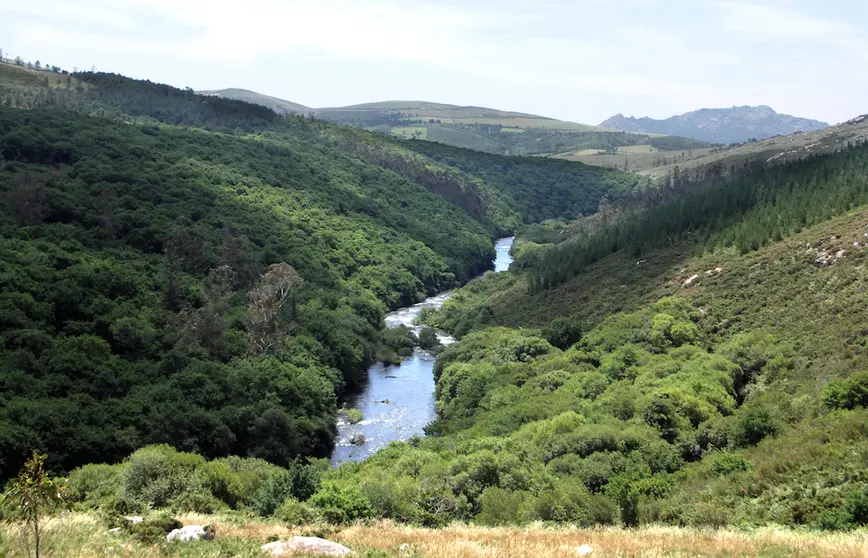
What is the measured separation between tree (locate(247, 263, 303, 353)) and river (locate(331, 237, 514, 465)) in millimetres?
12656

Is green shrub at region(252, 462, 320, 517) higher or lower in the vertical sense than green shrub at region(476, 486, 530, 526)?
lower

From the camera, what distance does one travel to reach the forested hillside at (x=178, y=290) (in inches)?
2307

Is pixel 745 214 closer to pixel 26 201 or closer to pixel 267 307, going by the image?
pixel 267 307

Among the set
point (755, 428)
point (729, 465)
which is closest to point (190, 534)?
point (729, 465)

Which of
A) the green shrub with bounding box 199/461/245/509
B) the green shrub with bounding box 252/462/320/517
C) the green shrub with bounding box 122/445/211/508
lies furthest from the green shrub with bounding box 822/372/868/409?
the green shrub with bounding box 122/445/211/508

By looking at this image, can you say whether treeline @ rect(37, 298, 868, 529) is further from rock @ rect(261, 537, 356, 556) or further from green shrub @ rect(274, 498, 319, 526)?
rock @ rect(261, 537, 356, 556)

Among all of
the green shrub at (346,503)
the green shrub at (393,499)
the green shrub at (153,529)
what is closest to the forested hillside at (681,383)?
the green shrub at (393,499)

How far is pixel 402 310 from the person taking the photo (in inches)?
5148

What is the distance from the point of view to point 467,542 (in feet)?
76.7

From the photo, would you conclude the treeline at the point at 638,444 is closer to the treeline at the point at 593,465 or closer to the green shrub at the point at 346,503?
the treeline at the point at 593,465

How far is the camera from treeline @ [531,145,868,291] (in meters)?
91.0

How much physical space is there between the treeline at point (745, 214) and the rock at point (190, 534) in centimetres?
8122

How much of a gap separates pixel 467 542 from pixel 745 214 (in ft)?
326

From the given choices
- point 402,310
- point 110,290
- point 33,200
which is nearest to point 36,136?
point 33,200
